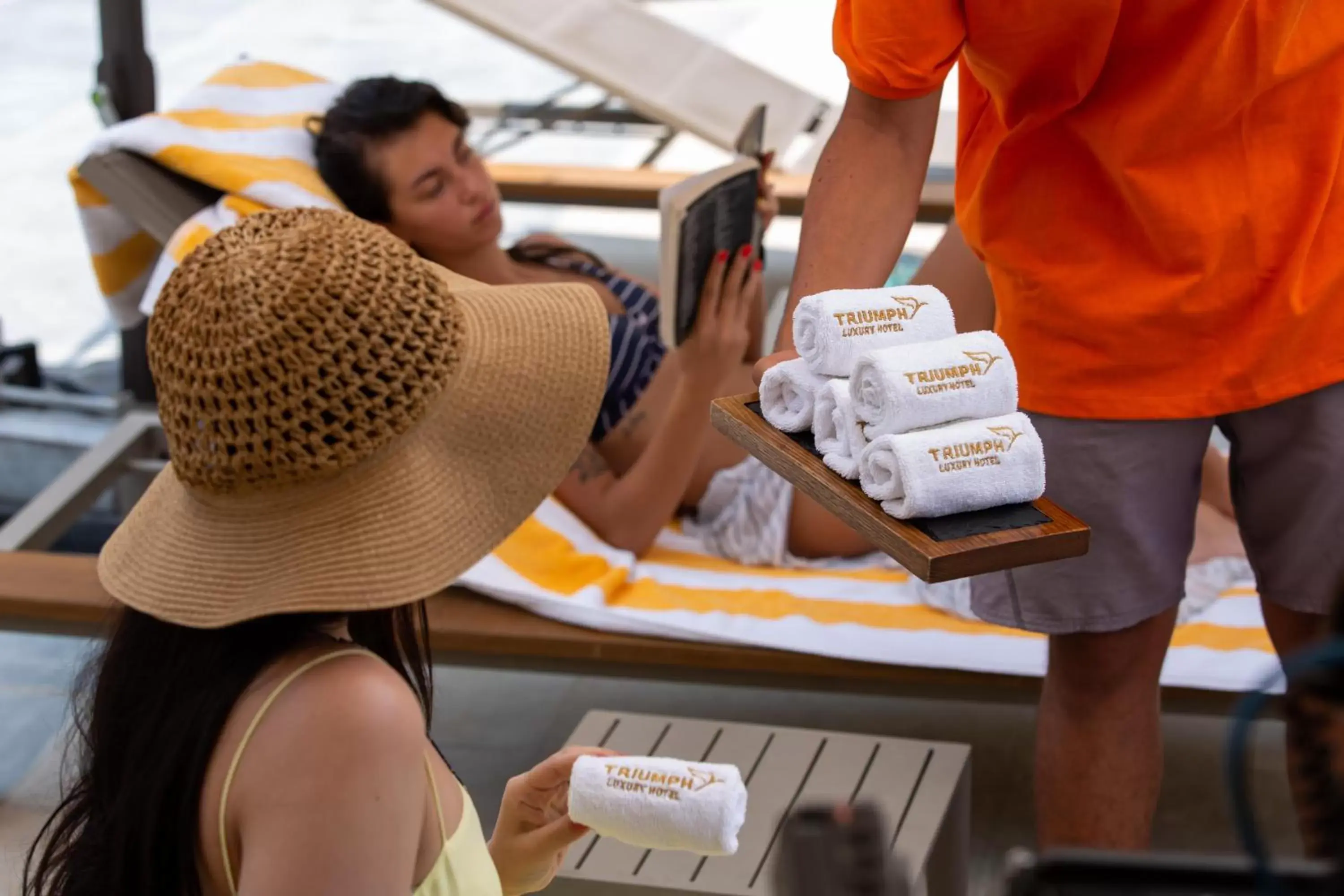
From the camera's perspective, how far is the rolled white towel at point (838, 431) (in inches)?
60.2

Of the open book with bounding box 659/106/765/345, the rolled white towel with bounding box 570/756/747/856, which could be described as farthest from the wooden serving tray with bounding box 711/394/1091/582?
the open book with bounding box 659/106/765/345

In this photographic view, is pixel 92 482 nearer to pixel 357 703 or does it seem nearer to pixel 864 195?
pixel 864 195

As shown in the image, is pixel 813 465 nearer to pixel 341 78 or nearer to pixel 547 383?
pixel 547 383

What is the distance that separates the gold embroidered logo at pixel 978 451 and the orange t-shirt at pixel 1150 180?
11.9 inches

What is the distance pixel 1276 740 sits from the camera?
2836 mm

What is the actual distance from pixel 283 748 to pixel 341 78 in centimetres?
640

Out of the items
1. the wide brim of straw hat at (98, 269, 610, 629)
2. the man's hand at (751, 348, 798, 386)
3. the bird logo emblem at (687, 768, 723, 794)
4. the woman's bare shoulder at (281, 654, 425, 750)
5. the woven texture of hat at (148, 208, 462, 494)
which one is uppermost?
the woven texture of hat at (148, 208, 462, 494)

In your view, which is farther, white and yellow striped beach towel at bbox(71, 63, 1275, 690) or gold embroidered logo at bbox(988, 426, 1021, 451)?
white and yellow striped beach towel at bbox(71, 63, 1275, 690)

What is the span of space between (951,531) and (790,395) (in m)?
0.26

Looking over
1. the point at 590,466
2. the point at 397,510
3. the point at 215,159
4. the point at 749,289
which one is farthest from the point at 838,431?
the point at 215,159

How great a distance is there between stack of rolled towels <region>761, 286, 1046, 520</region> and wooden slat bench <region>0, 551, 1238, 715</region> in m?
1.04

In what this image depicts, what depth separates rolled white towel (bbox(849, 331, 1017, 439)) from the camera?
1497mm

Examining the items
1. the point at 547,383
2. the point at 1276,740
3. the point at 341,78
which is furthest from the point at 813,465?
the point at 341,78

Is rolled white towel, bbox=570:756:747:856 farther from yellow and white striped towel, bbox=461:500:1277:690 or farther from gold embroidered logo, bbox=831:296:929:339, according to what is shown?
yellow and white striped towel, bbox=461:500:1277:690
